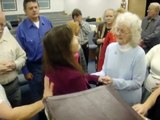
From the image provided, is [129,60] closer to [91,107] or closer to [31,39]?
[91,107]

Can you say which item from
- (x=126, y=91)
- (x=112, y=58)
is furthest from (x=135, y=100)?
(x=112, y=58)

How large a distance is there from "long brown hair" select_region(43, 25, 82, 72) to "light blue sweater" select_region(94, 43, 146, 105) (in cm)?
54

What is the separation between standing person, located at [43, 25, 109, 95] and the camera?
3.89 feet

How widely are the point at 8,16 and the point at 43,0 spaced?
2.32m

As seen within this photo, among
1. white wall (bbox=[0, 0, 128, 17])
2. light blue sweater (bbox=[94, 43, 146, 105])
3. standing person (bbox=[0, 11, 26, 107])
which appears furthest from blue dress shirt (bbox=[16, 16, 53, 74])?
white wall (bbox=[0, 0, 128, 17])

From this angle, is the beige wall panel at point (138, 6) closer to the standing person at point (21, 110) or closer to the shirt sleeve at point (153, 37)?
the shirt sleeve at point (153, 37)

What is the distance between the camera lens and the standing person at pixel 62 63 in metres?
1.19

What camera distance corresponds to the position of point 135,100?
→ 5.66ft

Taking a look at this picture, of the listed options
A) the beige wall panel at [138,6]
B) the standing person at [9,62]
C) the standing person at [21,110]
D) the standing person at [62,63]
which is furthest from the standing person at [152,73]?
the beige wall panel at [138,6]

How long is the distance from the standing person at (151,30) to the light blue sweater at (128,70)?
7.08ft

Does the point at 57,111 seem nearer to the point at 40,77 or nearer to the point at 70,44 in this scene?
the point at 70,44

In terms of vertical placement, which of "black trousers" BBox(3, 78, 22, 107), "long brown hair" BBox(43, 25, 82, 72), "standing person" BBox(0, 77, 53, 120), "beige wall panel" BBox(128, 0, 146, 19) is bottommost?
"black trousers" BBox(3, 78, 22, 107)

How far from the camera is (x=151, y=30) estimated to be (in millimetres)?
3834

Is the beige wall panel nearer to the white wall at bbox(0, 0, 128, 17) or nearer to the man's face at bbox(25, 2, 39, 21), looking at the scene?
the white wall at bbox(0, 0, 128, 17)
